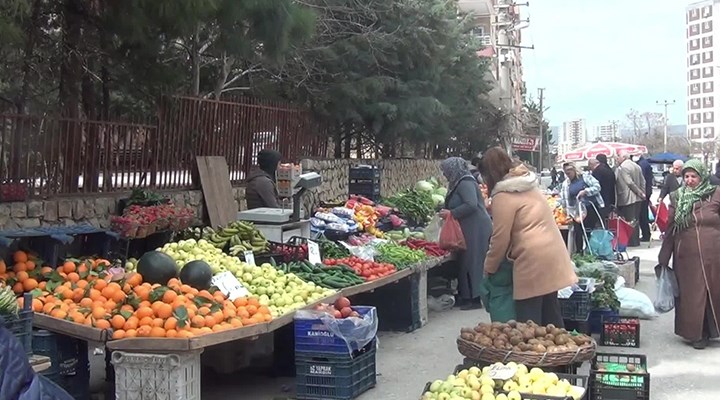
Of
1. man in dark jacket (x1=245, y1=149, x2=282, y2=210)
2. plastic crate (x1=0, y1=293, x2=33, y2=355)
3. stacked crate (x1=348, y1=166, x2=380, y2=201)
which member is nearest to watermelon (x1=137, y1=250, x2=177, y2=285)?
plastic crate (x1=0, y1=293, x2=33, y2=355)

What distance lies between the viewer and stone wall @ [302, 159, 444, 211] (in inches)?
615

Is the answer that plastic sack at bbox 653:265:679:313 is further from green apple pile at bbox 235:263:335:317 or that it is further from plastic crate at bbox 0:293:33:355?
plastic crate at bbox 0:293:33:355

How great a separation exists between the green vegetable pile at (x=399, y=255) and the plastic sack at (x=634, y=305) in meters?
2.23

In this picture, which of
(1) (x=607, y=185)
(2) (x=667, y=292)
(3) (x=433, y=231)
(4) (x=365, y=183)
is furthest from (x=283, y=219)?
(1) (x=607, y=185)

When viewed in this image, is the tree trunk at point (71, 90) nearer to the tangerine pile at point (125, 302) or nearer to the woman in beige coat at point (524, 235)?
the tangerine pile at point (125, 302)

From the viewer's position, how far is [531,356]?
533cm

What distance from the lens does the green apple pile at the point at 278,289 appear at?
6.64 meters

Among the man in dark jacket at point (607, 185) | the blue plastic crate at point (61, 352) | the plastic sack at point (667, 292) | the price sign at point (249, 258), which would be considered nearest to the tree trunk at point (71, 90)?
the price sign at point (249, 258)

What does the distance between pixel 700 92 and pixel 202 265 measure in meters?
150

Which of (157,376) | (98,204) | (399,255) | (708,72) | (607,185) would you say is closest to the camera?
(157,376)

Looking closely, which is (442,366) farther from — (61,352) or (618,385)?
(61,352)

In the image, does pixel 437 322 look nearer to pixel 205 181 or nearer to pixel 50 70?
pixel 205 181

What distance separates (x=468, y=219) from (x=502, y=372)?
5.22 meters

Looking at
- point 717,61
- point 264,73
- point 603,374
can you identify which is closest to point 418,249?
point 603,374
